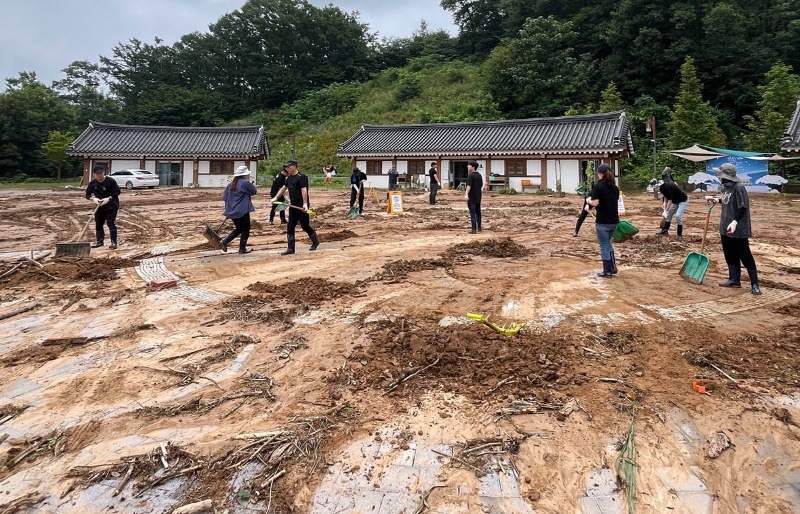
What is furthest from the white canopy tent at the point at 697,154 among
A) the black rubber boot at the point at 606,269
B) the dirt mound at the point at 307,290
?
the dirt mound at the point at 307,290

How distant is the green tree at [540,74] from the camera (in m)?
36.1

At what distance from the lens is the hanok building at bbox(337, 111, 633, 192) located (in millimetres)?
25016

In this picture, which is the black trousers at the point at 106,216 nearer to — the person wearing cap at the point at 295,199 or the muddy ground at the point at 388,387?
the muddy ground at the point at 388,387

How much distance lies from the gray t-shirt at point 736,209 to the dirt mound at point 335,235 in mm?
7067

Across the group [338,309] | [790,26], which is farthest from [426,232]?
[790,26]

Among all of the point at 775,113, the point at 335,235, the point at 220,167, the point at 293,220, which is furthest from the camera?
the point at 220,167

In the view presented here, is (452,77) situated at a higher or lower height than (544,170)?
higher

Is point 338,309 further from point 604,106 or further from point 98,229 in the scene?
point 604,106

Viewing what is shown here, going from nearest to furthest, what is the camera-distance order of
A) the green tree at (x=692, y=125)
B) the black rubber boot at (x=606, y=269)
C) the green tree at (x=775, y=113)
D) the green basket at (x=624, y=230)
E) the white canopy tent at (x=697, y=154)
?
the black rubber boot at (x=606, y=269), the green basket at (x=624, y=230), the white canopy tent at (x=697, y=154), the green tree at (x=775, y=113), the green tree at (x=692, y=125)

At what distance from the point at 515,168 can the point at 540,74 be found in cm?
1396

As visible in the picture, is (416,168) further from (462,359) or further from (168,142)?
(462,359)

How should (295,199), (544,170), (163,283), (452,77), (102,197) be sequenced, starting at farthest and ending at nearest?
(452,77) → (544,170) → (102,197) → (295,199) → (163,283)

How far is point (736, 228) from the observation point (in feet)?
19.6

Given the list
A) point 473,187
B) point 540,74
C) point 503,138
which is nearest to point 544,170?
point 503,138
